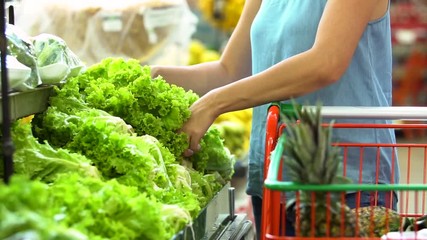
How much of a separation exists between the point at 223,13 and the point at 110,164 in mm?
6247

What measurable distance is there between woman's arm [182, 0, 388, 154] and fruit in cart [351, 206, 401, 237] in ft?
1.59

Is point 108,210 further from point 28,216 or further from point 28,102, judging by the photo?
point 28,102

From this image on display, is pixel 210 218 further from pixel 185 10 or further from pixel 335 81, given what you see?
pixel 185 10

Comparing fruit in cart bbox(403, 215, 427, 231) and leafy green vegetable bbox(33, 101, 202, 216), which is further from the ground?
leafy green vegetable bbox(33, 101, 202, 216)

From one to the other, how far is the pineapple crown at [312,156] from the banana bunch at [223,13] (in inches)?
254

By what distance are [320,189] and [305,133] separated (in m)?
0.13

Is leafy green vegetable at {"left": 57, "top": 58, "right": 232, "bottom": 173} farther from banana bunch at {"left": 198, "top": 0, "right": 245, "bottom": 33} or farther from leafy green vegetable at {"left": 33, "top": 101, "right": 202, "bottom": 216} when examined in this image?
banana bunch at {"left": 198, "top": 0, "right": 245, "bottom": 33}

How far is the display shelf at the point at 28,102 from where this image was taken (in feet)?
7.12

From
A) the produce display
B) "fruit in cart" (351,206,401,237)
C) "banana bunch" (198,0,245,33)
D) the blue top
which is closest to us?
the produce display

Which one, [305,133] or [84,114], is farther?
[84,114]

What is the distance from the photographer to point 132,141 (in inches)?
92.8

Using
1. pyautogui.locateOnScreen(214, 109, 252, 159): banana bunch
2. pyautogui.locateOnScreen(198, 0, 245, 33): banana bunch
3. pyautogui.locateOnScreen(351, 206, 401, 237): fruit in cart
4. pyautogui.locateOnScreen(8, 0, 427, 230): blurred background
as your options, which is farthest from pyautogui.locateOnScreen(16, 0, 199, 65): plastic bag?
pyautogui.locateOnScreen(351, 206, 401, 237): fruit in cart

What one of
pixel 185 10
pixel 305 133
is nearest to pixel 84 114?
pixel 305 133

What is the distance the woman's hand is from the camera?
2.67 metres
